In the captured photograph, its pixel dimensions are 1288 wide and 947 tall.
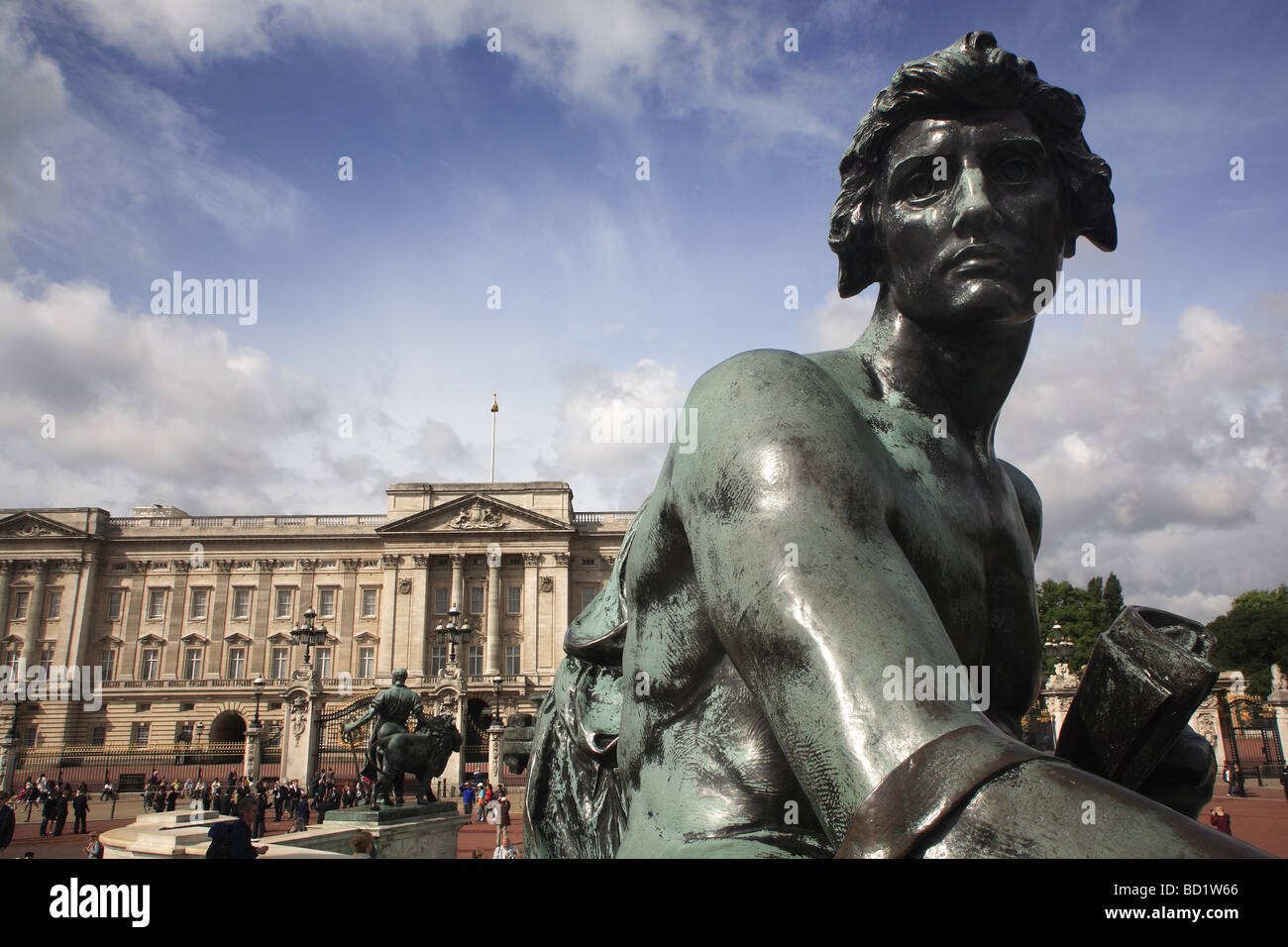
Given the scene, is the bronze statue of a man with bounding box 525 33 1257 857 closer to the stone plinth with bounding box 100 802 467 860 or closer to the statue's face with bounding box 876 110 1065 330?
the statue's face with bounding box 876 110 1065 330

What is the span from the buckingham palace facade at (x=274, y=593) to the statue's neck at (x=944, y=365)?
5337 cm

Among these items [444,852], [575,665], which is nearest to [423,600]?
[444,852]

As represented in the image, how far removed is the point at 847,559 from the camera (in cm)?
102

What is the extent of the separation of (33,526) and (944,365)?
67511mm

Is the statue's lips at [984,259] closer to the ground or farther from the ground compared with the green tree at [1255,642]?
farther from the ground

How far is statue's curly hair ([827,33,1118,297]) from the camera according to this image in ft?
4.78

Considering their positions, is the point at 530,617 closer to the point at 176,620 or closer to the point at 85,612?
the point at 176,620

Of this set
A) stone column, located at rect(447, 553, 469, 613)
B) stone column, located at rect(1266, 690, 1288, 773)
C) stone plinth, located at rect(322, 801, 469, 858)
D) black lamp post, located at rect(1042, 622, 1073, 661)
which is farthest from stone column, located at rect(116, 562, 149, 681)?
stone column, located at rect(1266, 690, 1288, 773)

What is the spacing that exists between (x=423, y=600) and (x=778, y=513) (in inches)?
2259

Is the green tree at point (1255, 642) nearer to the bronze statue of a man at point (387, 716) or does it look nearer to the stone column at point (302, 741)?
the stone column at point (302, 741)

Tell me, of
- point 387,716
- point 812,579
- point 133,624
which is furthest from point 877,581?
point 133,624

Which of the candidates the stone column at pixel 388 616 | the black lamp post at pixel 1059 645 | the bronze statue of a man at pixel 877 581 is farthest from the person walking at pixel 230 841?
the stone column at pixel 388 616

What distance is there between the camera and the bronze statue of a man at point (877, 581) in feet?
2.76
